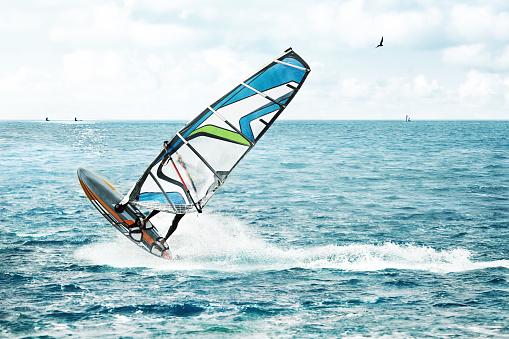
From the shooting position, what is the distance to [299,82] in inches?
457

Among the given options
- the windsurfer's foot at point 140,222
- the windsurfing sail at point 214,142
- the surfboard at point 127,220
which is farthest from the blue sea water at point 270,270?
the windsurfing sail at point 214,142

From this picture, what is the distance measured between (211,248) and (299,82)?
6006 mm

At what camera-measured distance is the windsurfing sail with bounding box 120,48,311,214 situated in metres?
11.6

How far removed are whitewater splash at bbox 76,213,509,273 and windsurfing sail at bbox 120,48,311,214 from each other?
91.0 inches

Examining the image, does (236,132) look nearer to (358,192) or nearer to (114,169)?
(358,192)

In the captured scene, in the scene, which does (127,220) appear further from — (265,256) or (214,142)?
(265,256)

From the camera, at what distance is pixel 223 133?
12133mm

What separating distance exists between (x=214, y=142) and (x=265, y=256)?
4104mm

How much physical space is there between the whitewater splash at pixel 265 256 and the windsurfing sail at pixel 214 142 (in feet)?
7.59

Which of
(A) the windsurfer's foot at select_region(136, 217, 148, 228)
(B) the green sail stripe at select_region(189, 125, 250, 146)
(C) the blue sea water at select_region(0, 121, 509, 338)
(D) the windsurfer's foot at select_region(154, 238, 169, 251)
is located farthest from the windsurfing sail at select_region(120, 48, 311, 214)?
(C) the blue sea water at select_region(0, 121, 509, 338)

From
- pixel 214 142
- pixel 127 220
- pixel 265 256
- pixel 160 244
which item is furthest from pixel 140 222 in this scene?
pixel 265 256

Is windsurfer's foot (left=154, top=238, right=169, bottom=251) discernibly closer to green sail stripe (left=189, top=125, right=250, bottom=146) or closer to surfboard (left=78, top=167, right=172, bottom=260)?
surfboard (left=78, top=167, right=172, bottom=260)

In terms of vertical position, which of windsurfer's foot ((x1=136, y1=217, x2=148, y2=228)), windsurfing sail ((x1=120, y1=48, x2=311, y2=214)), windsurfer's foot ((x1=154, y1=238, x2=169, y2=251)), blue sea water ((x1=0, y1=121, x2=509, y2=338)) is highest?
windsurfing sail ((x1=120, y1=48, x2=311, y2=214))

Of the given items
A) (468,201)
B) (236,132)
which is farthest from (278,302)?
(468,201)
